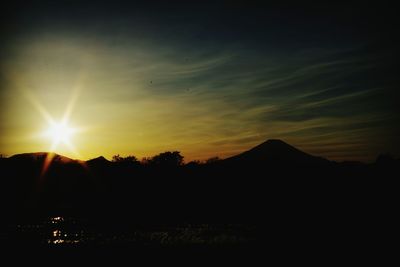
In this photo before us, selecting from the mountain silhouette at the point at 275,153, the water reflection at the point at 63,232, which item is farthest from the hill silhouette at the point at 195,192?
the mountain silhouette at the point at 275,153

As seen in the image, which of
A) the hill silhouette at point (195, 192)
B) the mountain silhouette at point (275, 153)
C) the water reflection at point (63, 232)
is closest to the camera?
the water reflection at point (63, 232)

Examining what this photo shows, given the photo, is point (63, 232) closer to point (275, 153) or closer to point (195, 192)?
point (195, 192)

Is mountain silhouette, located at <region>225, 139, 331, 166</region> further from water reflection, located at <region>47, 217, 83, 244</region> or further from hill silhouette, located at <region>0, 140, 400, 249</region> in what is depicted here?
water reflection, located at <region>47, 217, 83, 244</region>

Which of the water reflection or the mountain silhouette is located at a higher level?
the mountain silhouette

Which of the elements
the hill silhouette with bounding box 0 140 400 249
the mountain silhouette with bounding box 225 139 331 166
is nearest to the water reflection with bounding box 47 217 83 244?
the hill silhouette with bounding box 0 140 400 249

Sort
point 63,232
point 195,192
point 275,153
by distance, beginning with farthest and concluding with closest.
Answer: point 275,153 < point 195,192 < point 63,232

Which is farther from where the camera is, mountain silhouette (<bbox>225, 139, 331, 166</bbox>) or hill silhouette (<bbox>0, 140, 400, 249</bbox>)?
mountain silhouette (<bbox>225, 139, 331, 166</bbox>)

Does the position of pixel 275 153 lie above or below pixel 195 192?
above

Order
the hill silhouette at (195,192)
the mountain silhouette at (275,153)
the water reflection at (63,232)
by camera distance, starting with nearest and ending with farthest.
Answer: the water reflection at (63,232) → the hill silhouette at (195,192) → the mountain silhouette at (275,153)

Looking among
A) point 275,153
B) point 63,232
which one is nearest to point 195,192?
point 63,232

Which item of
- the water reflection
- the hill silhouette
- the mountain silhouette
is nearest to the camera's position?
the water reflection

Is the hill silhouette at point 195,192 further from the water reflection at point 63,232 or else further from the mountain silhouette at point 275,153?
the mountain silhouette at point 275,153

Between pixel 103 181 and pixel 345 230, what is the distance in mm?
71142

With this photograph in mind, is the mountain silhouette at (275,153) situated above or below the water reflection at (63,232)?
above
